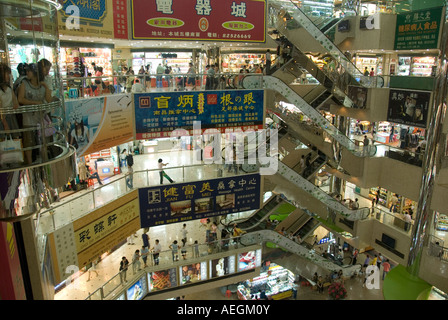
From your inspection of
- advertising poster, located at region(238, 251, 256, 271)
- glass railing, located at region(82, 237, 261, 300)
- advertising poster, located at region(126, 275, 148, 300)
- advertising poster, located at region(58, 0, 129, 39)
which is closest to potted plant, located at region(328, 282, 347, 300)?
advertising poster, located at region(238, 251, 256, 271)

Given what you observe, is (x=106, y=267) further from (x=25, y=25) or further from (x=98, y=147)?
(x=25, y=25)

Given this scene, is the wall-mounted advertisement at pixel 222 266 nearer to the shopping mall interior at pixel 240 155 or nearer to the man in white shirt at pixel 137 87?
the shopping mall interior at pixel 240 155

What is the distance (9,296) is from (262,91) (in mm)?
10528

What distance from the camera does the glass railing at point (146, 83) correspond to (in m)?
9.38

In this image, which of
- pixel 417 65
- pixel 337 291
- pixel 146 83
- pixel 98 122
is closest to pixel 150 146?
pixel 146 83

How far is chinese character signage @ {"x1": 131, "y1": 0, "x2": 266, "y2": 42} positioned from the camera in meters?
11.0

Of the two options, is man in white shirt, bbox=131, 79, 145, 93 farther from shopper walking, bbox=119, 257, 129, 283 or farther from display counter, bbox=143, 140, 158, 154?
display counter, bbox=143, 140, 158, 154

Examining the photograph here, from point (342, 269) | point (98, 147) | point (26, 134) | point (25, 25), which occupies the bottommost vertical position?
point (342, 269)

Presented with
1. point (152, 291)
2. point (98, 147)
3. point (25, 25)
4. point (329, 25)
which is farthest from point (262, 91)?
point (25, 25)

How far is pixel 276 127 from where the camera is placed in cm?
1523

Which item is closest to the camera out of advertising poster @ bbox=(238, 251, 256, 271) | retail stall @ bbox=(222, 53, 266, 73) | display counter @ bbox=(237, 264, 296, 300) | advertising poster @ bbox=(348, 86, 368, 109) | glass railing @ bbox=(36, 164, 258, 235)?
glass railing @ bbox=(36, 164, 258, 235)

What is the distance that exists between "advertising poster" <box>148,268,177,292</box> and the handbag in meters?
8.45

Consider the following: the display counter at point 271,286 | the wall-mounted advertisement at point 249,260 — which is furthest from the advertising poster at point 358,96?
the display counter at point 271,286

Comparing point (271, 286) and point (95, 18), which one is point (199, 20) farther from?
point (271, 286)
